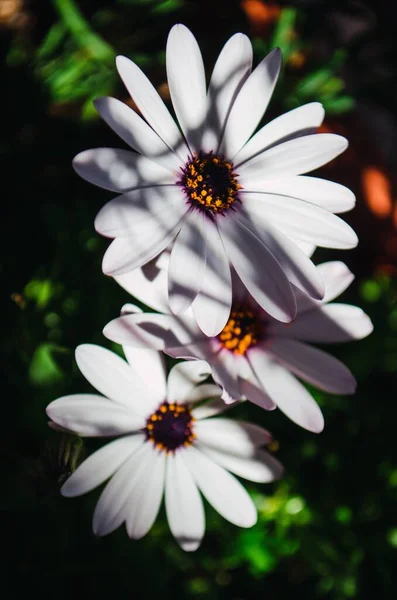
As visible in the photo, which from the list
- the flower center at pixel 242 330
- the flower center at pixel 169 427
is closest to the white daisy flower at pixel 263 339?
the flower center at pixel 242 330

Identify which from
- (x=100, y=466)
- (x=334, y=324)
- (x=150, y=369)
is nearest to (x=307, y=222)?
(x=334, y=324)

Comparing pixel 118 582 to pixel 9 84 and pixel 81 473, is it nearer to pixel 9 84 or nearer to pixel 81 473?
pixel 81 473

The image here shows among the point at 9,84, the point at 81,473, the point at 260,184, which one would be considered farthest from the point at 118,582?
the point at 9,84

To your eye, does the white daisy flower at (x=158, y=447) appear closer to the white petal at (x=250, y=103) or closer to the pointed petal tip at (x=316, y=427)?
the pointed petal tip at (x=316, y=427)

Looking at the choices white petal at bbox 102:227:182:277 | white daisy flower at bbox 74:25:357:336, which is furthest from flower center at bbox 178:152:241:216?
white petal at bbox 102:227:182:277

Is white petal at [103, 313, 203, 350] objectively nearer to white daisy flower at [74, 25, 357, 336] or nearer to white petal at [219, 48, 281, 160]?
white daisy flower at [74, 25, 357, 336]

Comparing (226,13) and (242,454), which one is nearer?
(242,454)
